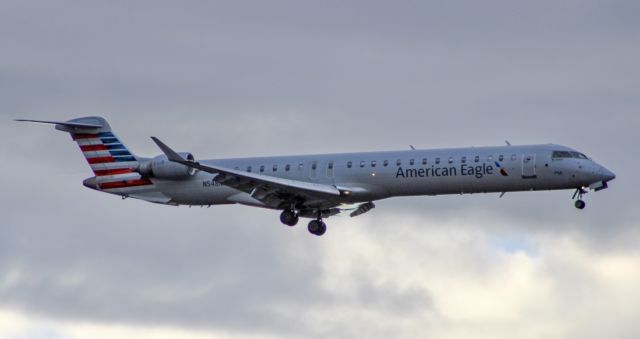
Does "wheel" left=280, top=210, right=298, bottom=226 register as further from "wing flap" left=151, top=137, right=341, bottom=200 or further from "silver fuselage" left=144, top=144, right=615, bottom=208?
"wing flap" left=151, top=137, right=341, bottom=200

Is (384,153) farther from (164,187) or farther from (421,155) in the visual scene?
(164,187)

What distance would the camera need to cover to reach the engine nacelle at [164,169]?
6016 cm

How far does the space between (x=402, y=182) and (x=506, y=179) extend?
371 cm

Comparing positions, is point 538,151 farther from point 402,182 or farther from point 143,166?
point 143,166

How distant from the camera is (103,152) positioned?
62438 millimetres

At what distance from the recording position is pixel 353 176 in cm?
5725

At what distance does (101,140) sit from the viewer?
62.6 meters

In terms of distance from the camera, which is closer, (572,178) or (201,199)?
(572,178)

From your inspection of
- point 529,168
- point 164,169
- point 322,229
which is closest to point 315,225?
point 322,229

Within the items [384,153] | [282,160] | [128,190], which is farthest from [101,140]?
[384,153]

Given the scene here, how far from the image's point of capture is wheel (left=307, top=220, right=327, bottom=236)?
196 ft

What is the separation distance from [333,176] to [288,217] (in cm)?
230

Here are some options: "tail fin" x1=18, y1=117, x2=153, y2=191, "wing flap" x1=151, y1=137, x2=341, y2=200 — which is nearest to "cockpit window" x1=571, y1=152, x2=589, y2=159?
"wing flap" x1=151, y1=137, x2=341, y2=200

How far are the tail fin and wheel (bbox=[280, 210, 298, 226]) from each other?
6975mm
